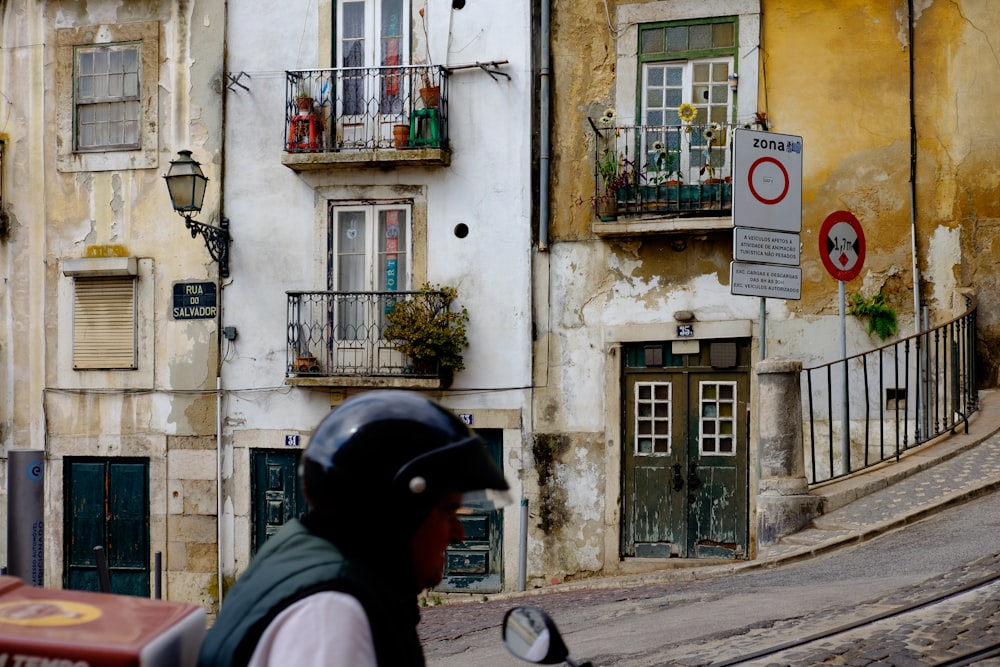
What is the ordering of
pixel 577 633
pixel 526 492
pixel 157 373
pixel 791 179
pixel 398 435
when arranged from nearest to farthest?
pixel 398 435
pixel 577 633
pixel 791 179
pixel 526 492
pixel 157 373

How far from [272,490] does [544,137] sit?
5680 millimetres

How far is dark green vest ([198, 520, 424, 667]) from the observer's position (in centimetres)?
207

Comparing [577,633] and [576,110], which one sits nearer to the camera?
[577,633]

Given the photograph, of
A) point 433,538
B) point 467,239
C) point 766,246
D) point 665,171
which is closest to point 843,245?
point 766,246

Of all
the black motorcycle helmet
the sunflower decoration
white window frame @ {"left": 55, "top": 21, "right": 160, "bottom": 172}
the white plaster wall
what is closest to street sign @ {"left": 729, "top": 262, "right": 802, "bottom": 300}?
the sunflower decoration

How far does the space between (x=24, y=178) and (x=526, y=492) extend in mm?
8293

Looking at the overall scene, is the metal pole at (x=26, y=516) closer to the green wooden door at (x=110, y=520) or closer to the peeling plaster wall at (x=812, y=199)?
the peeling plaster wall at (x=812, y=199)

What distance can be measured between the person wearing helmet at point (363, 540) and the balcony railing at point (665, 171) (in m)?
12.6

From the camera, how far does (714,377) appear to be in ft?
48.8

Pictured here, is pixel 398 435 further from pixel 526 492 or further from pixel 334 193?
pixel 334 193

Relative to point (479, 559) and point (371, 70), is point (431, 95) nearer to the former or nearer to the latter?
point (371, 70)

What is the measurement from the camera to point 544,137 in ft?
50.5

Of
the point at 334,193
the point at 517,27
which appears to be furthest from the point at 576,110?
the point at 334,193

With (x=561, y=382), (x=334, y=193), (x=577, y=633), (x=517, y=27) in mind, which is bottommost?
(x=577, y=633)
